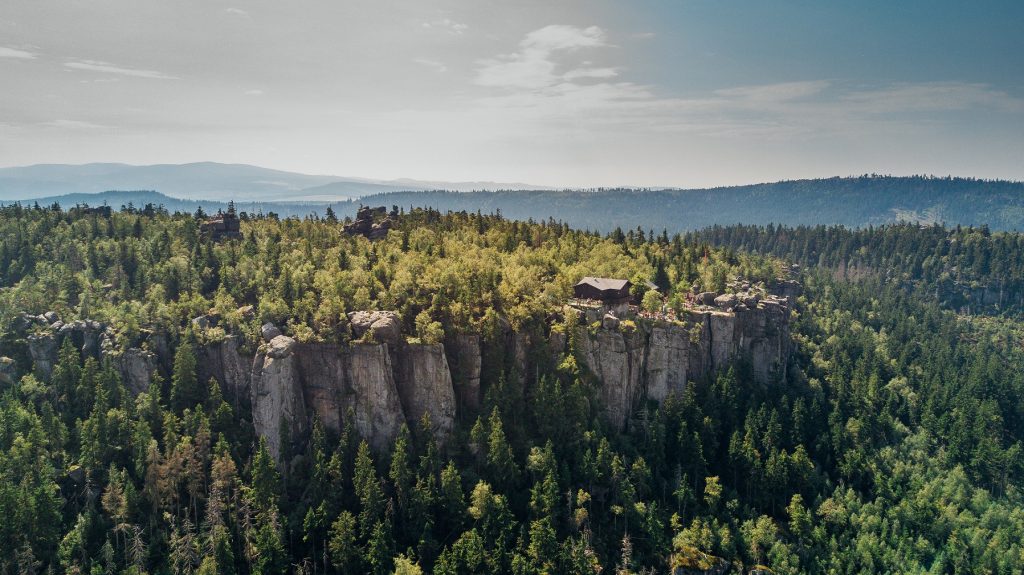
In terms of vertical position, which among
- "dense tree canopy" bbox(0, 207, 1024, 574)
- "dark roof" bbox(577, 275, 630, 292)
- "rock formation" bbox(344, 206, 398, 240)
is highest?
"rock formation" bbox(344, 206, 398, 240)

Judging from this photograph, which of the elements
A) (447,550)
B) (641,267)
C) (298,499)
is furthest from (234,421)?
(641,267)

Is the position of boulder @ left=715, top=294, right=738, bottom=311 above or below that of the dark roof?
below

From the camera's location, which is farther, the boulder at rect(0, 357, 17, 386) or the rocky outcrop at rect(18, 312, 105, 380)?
the rocky outcrop at rect(18, 312, 105, 380)

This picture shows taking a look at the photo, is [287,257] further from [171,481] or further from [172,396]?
[171,481]

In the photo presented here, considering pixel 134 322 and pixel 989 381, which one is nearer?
pixel 134 322

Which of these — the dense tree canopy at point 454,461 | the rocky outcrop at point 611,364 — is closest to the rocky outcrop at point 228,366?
the dense tree canopy at point 454,461

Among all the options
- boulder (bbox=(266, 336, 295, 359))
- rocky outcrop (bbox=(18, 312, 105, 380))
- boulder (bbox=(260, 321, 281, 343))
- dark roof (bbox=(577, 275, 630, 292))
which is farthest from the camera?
dark roof (bbox=(577, 275, 630, 292))

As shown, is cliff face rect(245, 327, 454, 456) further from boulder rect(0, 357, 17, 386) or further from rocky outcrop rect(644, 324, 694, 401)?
boulder rect(0, 357, 17, 386)

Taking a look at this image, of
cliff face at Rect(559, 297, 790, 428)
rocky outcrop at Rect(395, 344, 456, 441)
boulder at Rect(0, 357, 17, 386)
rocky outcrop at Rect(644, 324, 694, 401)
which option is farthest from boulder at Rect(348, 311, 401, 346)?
boulder at Rect(0, 357, 17, 386)
